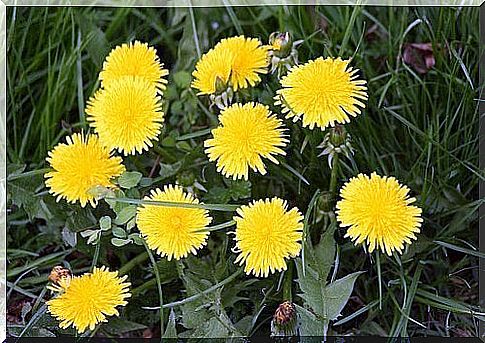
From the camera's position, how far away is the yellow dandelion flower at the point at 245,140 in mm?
739

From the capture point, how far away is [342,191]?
73 centimetres

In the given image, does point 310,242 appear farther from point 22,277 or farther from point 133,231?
point 22,277

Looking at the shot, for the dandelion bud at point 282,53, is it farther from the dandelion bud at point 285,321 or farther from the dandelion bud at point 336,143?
the dandelion bud at point 285,321

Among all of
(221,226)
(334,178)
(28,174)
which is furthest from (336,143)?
(28,174)

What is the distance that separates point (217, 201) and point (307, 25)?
0.33 meters

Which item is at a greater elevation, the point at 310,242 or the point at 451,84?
the point at 451,84

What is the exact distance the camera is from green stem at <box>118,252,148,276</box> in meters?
0.82

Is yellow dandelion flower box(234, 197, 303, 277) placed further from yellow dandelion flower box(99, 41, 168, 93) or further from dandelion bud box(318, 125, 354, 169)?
yellow dandelion flower box(99, 41, 168, 93)

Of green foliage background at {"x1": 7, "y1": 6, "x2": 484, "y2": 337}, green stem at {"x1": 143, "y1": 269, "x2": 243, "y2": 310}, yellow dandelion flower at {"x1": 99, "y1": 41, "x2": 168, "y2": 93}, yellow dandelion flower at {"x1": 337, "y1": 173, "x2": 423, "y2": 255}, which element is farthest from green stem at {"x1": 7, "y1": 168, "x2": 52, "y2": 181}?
yellow dandelion flower at {"x1": 337, "y1": 173, "x2": 423, "y2": 255}

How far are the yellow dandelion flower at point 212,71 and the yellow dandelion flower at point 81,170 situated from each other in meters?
0.12

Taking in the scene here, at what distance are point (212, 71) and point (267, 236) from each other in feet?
0.67

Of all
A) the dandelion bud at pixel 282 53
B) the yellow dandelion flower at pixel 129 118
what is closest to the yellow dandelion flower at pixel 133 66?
the yellow dandelion flower at pixel 129 118

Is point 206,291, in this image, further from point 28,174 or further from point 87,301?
point 28,174

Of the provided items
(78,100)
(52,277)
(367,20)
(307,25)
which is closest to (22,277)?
(52,277)
